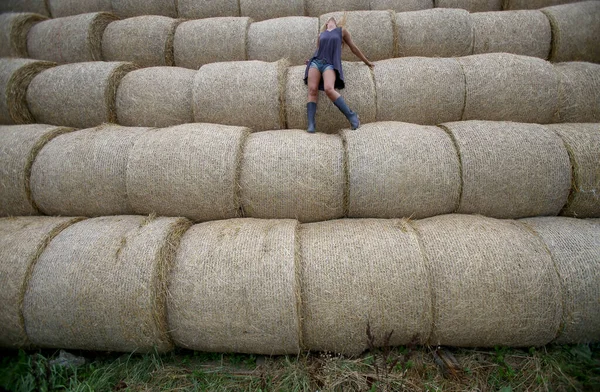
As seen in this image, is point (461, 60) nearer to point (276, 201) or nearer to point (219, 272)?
point (276, 201)

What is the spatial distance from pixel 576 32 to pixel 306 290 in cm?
463

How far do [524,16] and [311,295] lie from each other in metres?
4.40

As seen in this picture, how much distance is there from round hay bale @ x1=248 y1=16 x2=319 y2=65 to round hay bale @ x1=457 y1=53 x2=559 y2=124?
1.91 metres

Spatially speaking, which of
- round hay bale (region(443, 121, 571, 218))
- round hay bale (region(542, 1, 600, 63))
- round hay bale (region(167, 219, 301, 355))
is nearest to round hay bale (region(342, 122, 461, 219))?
round hay bale (region(443, 121, 571, 218))

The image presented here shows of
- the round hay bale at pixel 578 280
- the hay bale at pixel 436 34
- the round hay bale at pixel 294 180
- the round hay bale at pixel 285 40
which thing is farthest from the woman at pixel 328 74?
the round hay bale at pixel 578 280

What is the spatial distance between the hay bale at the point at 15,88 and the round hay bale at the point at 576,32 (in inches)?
255

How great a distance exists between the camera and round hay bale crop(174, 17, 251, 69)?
13.1ft

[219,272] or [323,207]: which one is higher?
[323,207]

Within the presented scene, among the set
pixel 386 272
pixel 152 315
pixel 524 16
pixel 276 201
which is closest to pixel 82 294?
pixel 152 315

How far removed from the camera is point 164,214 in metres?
2.84

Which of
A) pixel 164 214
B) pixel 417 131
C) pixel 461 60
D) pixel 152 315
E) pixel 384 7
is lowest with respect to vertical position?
pixel 152 315

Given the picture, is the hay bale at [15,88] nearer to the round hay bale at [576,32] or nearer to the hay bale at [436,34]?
the hay bale at [436,34]

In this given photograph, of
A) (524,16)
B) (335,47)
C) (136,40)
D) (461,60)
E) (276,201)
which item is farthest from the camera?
(136,40)

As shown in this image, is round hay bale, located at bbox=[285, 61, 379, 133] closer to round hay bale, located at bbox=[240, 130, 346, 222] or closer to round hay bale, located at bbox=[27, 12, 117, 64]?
round hay bale, located at bbox=[240, 130, 346, 222]
